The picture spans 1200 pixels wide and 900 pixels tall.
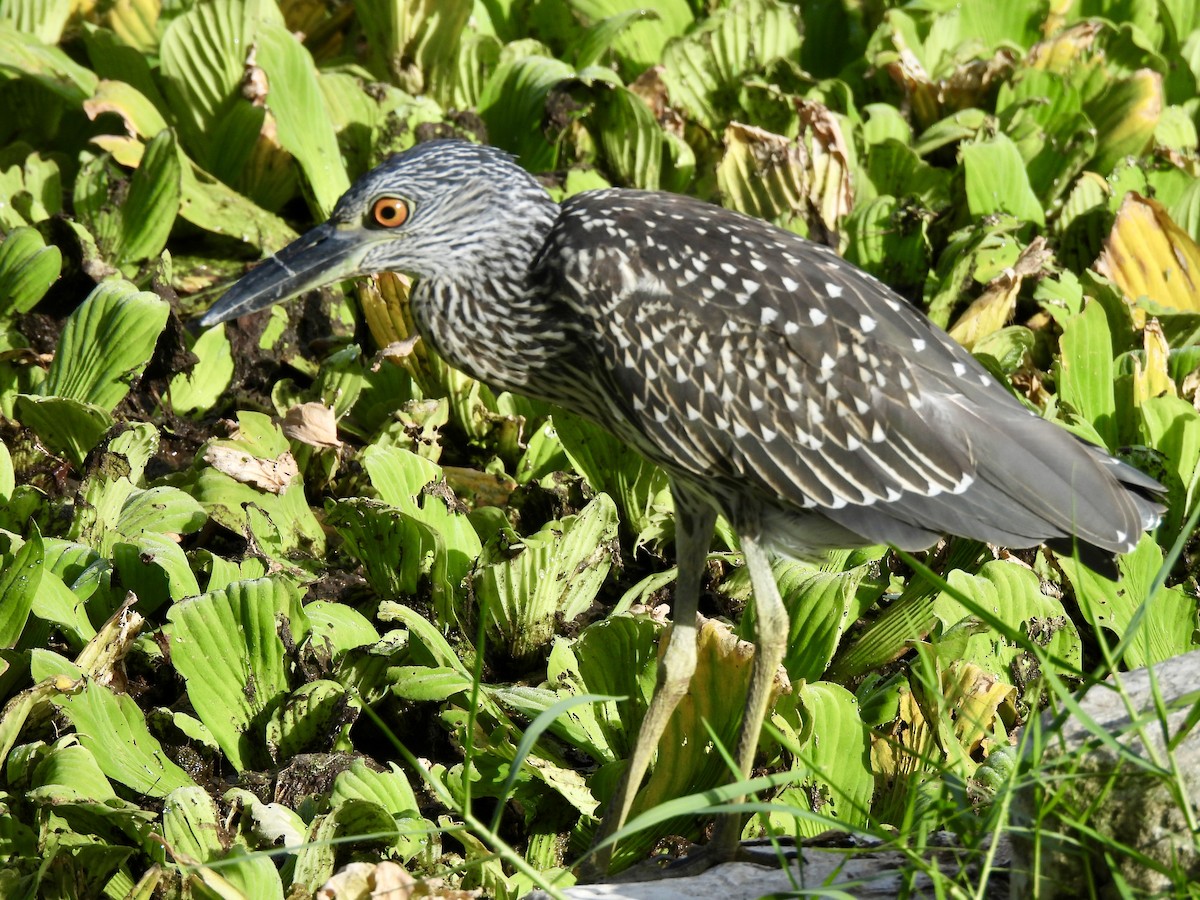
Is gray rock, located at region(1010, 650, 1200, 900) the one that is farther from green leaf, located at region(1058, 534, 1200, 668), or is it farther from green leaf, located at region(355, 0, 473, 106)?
green leaf, located at region(355, 0, 473, 106)

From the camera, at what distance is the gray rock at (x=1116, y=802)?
8.89ft

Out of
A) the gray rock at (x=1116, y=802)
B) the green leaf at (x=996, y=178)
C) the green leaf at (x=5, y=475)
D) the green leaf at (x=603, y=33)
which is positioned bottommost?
the green leaf at (x=5, y=475)

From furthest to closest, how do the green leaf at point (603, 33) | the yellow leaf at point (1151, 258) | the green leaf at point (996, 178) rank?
the green leaf at point (603, 33) → the green leaf at point (996, 178) → the yellow leaf at point (1151, 258)

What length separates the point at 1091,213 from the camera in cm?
635

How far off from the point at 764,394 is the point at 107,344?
8.11 feet

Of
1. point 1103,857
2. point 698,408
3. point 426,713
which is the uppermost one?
A: point 698,408

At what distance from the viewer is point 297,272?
4.10m

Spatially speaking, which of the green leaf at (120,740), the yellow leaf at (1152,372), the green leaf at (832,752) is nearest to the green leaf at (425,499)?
the green leaf at (120,740)

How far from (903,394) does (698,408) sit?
54 cm

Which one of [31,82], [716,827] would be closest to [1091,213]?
[716,827]

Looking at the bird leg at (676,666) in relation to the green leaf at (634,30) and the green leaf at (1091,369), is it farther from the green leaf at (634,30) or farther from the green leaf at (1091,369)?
the green leaf at (634,30)

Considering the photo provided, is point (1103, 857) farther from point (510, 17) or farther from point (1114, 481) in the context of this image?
point (510, 17)

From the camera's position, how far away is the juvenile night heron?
3.85 metres

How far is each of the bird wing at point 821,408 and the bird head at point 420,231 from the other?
0.39 m
